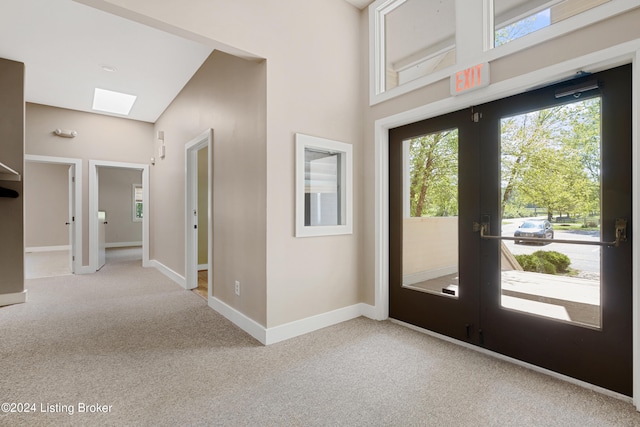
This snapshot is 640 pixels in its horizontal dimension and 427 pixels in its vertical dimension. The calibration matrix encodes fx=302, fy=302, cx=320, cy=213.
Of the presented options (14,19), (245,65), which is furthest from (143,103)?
(245,65)

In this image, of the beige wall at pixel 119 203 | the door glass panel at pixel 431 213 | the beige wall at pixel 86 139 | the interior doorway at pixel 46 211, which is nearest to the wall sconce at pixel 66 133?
the beige wall at pixel 86 139

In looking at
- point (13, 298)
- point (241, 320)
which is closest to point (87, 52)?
point (13, 298)

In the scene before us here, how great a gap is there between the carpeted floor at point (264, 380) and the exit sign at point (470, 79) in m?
2.05

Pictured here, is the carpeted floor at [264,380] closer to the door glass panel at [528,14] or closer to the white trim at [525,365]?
the white trim at [525,365]

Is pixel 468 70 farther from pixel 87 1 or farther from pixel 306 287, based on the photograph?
pixel 87 1

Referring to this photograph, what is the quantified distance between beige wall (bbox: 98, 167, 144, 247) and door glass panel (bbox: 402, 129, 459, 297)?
934 cm

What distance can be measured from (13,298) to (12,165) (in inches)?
64.3

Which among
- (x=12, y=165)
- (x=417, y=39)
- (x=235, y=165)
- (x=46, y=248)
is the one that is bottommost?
(x=46, y=248)

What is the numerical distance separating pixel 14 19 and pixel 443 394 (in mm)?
5011

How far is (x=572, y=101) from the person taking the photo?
1.97 m

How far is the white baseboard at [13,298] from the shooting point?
3648 millimetres

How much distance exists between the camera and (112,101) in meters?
5.22

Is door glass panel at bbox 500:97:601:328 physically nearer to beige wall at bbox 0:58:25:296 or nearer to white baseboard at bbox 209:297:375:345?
white baseboard at bbox 209:297:375:345

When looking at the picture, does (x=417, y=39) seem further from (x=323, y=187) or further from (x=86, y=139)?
(x=86, y=139)
